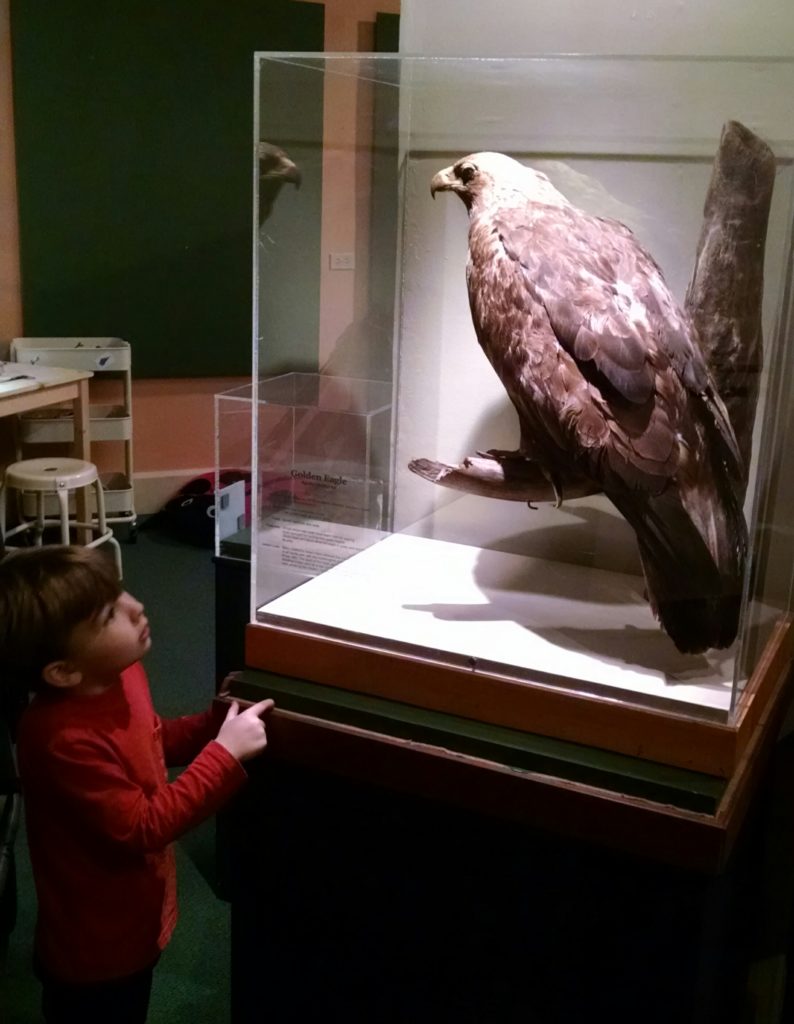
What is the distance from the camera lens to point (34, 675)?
3.89ft

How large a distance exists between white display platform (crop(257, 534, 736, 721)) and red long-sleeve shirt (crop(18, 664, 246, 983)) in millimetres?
214

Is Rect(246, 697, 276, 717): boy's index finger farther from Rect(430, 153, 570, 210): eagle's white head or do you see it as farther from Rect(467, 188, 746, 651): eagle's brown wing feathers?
Rect(430, 153, 570, 210): eagle's white head

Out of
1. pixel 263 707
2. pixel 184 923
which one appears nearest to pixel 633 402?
pixel 263 707

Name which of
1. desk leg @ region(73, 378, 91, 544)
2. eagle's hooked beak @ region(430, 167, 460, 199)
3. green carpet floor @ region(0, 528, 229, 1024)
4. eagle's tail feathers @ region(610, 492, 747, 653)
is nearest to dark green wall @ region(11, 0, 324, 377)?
desk leg @ region(73, 378, 91, 544)

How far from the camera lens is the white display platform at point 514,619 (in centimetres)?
114

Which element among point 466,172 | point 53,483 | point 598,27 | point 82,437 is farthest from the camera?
point 82,437

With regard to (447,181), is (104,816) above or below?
below

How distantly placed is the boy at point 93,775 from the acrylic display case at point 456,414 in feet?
0.55

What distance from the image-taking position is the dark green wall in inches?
161

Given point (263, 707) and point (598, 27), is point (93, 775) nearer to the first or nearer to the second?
point (263, 707)

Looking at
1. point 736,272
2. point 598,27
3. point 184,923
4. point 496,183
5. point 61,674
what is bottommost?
point 184,923

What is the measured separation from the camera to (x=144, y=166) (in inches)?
170

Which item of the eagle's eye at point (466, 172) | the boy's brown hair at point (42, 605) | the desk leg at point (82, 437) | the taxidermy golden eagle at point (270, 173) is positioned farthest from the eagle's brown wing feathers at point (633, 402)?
the desk leg at point (82, 437)

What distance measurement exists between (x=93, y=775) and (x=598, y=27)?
3.98 feet
